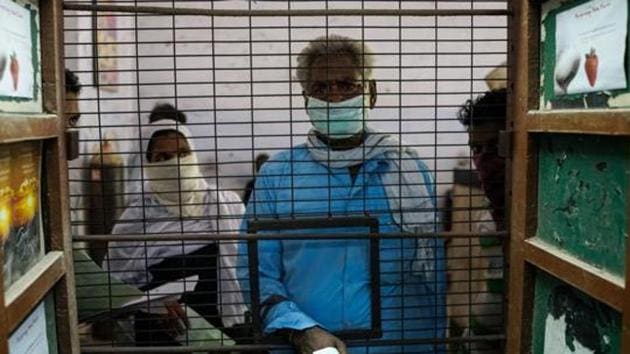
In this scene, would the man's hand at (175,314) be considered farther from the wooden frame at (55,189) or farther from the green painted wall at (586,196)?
the green painted wall at (586,196)

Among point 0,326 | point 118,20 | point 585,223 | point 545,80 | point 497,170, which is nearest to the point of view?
point 0,326

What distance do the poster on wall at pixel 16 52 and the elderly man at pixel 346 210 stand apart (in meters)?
0.65

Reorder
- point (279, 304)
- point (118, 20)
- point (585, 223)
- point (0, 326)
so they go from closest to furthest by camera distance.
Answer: point (0, 326)
point (585, 223)
point (279, 304)
point (118, 20)

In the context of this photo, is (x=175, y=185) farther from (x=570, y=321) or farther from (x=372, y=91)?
(x=570, y=321)

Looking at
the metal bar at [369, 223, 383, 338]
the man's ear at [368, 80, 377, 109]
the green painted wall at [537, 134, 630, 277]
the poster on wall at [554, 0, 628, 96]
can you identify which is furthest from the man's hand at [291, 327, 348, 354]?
the poster on wall at [554, 0, 628, 96]

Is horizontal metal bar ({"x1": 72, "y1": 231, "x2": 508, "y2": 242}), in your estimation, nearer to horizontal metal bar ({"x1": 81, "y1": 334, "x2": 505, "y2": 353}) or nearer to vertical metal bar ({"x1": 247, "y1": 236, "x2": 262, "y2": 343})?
vertical metal bar ({"x1": 247, "y1": 236, "x2": 262, "y2": 343})

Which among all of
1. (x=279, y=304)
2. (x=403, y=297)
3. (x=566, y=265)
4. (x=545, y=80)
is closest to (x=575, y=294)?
(x=566, y=265)

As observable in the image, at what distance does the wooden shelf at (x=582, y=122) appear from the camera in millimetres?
1001

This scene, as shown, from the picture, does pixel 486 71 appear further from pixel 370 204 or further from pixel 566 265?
→ pixel 566 265

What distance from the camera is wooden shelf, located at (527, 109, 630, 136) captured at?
1.00 metres

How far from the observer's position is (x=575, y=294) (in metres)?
1.25

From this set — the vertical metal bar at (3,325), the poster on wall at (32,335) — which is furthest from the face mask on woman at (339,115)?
the vertical metal bar at (3,325)

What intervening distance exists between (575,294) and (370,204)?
626mm

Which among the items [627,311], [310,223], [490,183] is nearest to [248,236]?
[310,223]
